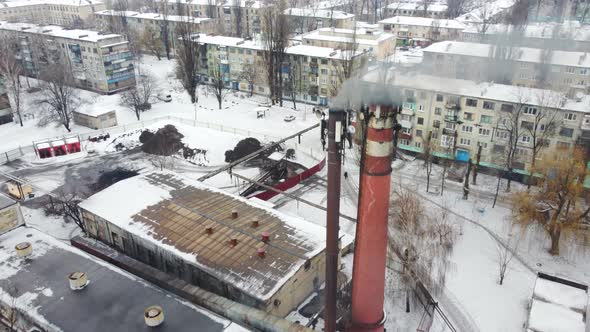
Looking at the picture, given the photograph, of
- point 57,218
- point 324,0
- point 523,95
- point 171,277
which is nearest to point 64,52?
point 57,218

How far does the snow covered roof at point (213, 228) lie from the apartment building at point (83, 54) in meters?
36.4

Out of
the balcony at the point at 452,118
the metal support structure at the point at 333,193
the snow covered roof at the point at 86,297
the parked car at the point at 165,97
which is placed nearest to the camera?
the metal support structure at the point at 333,193

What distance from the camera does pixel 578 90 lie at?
37.3 m

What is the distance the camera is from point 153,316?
1912 centimetres

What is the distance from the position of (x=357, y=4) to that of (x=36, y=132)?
83.0 m

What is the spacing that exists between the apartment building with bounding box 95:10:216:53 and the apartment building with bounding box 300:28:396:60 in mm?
23496

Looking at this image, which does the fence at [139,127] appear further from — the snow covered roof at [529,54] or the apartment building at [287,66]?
the snow covered roof at [529,54]

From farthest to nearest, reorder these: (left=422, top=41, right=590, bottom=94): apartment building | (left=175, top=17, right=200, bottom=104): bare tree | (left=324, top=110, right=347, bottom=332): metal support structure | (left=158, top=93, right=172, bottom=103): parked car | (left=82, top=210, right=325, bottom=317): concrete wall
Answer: (left=158, top=93, right=172, bottom=103): parked car → (left=175, top=17, right=200, bottom=104): bare tree → (left=82, top=210, right=325, bottom=317): concrete wall → (left=422, top=41, right=590, bottom=94): apartment building → (left=324, top=110, right=347, bottom=332): metal support structure

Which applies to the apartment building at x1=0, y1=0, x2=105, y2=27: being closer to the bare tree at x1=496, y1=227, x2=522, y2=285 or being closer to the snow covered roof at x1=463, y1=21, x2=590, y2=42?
the snow covered roof at x1=463, y1=21, x2=590, y2=42

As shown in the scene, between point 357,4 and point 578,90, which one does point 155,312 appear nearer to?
point 578,90

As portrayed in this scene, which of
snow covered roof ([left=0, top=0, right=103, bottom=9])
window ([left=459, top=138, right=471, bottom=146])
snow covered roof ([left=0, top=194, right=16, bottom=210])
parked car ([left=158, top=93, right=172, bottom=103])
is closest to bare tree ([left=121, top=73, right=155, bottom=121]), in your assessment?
parked car ([left=158, top=93, right=172, bottom=103])

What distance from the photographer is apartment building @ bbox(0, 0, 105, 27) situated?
10356 centimetres

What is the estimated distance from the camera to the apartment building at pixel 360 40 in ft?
204

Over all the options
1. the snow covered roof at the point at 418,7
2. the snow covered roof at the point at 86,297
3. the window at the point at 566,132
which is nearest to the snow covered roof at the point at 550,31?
the window at the point at 566,132
